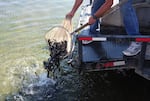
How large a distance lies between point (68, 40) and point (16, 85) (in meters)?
1.77

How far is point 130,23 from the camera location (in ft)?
15.5

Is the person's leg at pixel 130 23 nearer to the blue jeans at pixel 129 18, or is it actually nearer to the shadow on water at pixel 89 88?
the blue jeans at pixel 129 18

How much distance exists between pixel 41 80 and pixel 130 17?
239 centimetres

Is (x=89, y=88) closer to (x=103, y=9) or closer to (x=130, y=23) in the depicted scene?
(x=130, y=23)

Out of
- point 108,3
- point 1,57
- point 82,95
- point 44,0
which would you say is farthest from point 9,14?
point 108,3

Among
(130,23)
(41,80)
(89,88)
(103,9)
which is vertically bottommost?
(89,88)

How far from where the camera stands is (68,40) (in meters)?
4.94

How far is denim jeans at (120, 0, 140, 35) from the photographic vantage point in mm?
4699

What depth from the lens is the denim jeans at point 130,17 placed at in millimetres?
4699

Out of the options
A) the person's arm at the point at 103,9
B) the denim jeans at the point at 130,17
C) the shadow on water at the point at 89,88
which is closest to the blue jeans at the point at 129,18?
the denim jeans at the point at 130,17

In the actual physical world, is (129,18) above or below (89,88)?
above

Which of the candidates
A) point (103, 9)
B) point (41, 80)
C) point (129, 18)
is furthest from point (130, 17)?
point (41, 80)

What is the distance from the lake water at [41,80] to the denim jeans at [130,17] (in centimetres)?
134

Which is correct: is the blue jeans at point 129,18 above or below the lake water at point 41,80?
above
